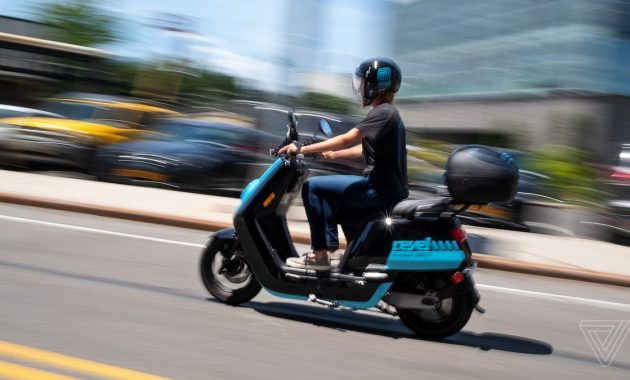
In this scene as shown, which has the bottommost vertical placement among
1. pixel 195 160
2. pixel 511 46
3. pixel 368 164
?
pixel 195 160

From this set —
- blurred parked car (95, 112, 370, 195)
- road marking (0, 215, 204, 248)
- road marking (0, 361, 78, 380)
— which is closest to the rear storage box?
road marking (0, 361, 78, 380)

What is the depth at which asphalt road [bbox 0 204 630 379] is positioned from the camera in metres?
4.73

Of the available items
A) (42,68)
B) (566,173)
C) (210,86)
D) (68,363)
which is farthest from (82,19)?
(68,363)

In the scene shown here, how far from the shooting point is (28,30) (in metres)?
42.8

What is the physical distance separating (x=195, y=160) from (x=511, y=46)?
98.6ft

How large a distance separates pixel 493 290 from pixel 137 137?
984 centimetres

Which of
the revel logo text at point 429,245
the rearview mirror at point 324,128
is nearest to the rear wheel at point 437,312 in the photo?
the revel logo text at point 429,245

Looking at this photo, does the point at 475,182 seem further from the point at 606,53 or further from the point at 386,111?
the point at 606,53

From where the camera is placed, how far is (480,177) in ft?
17.7

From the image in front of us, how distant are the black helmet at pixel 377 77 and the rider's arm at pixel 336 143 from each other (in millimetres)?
292

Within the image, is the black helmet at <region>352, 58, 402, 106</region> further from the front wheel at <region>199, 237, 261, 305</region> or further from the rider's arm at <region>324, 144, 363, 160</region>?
the front wheel at <region>199, 237, 261, 305</region>

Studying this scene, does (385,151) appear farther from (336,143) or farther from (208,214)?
(208,214)

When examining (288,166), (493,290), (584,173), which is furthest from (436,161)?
(288,166)

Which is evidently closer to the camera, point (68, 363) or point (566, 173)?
point (68, 363)
